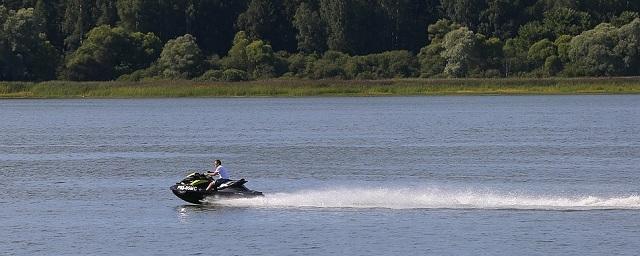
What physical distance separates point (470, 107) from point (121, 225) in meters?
82.9

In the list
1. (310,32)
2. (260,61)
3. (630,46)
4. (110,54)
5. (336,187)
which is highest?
(310,32)

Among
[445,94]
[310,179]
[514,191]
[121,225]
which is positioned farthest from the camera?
[445,94]

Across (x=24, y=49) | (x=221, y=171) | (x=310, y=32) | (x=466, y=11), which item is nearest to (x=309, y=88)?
(x=310, y=32)

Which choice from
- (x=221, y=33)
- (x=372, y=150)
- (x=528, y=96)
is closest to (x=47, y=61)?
(x=221, y=33)

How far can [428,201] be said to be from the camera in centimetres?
4531

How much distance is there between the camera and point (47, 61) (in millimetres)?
149750

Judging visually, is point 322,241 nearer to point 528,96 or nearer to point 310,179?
point 310,179

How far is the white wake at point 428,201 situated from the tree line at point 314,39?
319 ft

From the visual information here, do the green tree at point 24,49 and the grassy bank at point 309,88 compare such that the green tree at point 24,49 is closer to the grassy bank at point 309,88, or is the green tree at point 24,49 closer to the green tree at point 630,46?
the grassy bank at point 309,88

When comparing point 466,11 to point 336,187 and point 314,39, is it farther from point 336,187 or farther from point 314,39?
point 336,187

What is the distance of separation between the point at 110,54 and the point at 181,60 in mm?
7849

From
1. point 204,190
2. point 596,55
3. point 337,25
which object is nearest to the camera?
point 204,190

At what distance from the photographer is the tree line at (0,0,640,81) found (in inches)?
5748

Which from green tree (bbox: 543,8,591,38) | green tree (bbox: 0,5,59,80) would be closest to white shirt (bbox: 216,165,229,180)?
green tree (bbox: 0,5,59,80)
